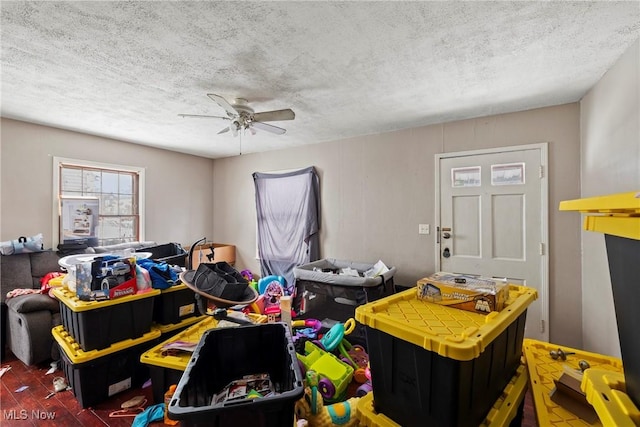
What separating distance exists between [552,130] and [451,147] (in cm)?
88

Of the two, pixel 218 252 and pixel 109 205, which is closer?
pixel 109 205

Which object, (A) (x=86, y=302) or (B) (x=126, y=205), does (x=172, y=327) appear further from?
(B) (x=126, y=205)

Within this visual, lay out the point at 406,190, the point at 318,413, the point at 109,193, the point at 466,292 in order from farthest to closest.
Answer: the point at 109,193 < the point at 406,190 < the point at 318,413 < the point at 466,292

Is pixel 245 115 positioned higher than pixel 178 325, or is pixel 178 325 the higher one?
pixel 245 115

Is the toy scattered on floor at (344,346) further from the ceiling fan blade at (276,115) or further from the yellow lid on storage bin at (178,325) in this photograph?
the ceiling fan blade at (276,115)

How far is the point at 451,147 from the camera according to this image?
309 cm

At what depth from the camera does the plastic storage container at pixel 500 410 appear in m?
0.95

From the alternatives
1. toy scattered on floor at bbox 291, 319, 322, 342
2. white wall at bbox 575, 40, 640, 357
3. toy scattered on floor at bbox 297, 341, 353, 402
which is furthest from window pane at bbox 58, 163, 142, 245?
white wall at bbox 575, 40, 640, 357

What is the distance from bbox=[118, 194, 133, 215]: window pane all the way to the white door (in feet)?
14.3

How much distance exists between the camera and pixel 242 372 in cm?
137

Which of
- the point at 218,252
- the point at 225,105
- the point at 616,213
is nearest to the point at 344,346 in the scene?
the point at 616,213

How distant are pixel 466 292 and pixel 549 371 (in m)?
0.49

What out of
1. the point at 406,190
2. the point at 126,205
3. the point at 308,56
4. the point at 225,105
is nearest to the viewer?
the point at 308,56

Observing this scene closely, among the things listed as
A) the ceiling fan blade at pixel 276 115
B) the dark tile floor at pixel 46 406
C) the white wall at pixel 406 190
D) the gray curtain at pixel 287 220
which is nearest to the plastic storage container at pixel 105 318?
the dark tile floor at pixel 46 406
